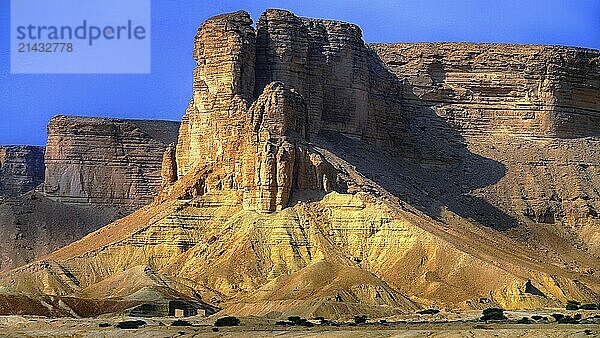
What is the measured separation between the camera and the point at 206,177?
331 feet

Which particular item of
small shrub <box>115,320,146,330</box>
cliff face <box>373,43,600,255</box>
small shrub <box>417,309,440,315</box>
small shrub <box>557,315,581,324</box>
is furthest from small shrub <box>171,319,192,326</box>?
cliff face <box>373,43,600,255</box>

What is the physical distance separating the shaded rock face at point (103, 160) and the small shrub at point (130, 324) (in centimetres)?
8673

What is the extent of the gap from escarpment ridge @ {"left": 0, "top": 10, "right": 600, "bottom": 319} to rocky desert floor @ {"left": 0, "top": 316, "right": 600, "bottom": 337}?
29.3ft

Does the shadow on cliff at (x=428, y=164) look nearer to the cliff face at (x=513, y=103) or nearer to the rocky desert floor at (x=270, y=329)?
the cliff face at (x=513, y=103)

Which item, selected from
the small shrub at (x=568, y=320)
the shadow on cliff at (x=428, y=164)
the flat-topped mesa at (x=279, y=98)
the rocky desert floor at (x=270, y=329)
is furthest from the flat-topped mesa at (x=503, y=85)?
the small shrub at (x=568, y=320)

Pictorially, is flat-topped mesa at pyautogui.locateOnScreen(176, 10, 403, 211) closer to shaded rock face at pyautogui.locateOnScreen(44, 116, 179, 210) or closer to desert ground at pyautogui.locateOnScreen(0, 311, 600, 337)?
desert ground at pyautogui.locateOnScreen(0, 311, 600, 337)

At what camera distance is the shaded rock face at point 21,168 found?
6860 inches

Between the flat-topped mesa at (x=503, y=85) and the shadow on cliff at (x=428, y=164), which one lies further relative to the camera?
the flat-topped mesa at (x=503, y=85)

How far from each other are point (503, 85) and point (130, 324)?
63.9 meters

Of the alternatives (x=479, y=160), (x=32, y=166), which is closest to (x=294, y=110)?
(x=479, y=160)

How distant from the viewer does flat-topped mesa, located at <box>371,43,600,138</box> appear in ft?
413

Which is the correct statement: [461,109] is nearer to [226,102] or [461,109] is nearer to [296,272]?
[226,102]

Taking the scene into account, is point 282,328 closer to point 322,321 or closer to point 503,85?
point 322,321

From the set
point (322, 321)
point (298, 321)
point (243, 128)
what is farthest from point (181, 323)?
point (243, 128)
